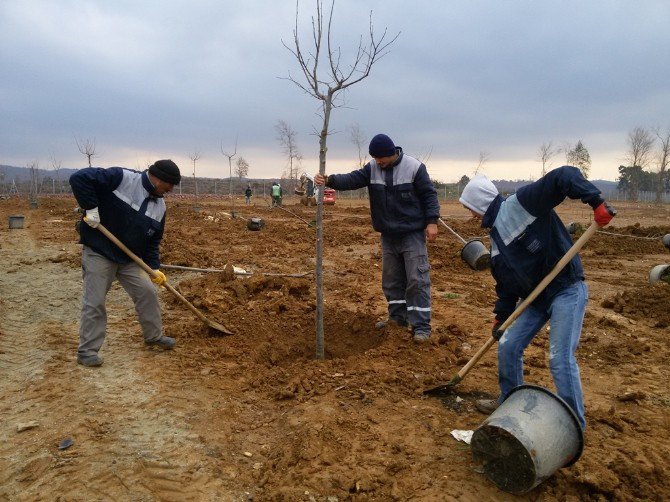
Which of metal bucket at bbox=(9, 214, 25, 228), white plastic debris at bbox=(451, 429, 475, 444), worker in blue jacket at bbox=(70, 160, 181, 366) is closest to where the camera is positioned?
white plastic debris at bbox=(451, 429, 475, 444)

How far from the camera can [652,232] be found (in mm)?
14672

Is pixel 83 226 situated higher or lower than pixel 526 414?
higher

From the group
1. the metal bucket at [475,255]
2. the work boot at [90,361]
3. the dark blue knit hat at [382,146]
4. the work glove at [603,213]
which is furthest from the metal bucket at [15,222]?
the work glove at [603,213]

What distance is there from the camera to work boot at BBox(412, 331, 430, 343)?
4.69 meters

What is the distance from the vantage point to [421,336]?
4715 millimetres

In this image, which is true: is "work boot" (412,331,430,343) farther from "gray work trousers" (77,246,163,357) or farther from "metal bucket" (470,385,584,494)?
"gray work trousers" (77,246,163,357)

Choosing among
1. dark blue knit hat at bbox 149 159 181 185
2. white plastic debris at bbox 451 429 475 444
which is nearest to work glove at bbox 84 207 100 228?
dark blue knit hat at bbox 149 159 181 185

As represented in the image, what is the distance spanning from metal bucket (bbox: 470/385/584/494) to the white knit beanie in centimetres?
117

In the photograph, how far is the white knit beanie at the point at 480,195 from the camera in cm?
310

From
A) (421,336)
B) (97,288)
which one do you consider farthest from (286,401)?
(97,288)

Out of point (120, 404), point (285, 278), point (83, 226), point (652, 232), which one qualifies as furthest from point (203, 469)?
point (652, 232)

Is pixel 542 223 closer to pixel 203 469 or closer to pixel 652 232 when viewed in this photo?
pixel 203 469

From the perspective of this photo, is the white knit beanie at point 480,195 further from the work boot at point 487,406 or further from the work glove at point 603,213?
the work boot at point 487,406

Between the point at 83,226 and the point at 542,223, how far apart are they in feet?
12.0
